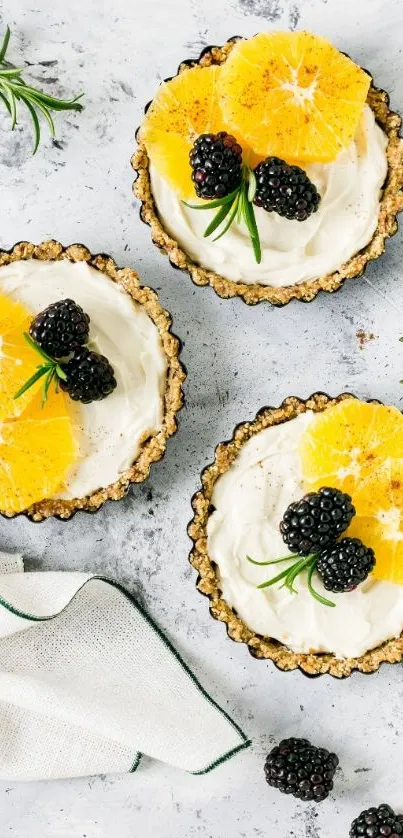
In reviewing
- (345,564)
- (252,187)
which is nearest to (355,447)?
(345,564)

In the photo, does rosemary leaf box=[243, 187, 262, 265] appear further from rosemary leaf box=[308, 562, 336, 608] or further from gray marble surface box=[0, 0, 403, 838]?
rosemary leaf box=[308, 562, 336, 608]

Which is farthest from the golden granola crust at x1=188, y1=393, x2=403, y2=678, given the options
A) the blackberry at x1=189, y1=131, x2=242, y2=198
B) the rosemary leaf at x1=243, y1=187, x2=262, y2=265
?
the blackberry at x1=189, y1=131, x2=242, y2=198

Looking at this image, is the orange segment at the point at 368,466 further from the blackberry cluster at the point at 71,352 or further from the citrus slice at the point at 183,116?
the citrus slice at the point at 183,116

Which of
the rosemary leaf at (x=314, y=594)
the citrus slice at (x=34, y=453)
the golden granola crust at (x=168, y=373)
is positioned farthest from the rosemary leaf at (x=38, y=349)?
the rosemary leaf at (x=314, y=594)

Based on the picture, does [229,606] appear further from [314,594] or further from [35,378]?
A: [35,378]

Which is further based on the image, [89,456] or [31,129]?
[31,129]

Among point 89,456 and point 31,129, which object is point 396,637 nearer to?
point 89,456

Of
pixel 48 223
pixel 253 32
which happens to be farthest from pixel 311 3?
pixel 48 223
